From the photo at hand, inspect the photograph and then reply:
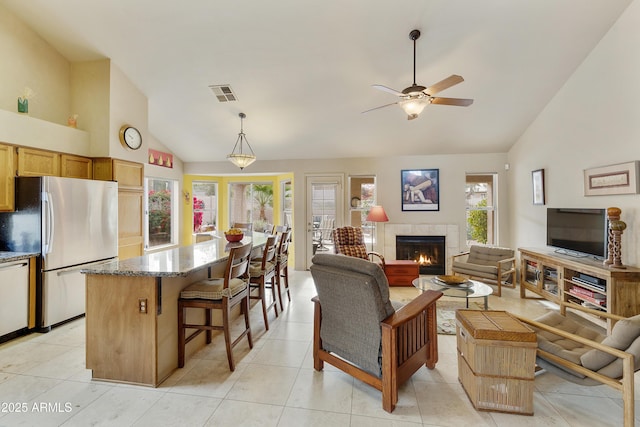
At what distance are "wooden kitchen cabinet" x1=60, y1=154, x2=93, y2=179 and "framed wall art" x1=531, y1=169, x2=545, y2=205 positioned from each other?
6.47 metres

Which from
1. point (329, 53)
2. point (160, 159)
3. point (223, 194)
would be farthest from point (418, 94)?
point (223, 194)

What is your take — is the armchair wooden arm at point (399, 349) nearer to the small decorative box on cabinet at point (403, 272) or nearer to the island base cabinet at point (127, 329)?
the island base cabinet at point (127, 329)

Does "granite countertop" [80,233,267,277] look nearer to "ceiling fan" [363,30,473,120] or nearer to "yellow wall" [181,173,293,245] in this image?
"ceiling fan" [363,30,473,120]

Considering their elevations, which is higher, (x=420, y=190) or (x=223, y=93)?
(x=223, y=93)

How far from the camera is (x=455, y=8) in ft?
9.82

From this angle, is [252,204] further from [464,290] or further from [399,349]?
[399,349]

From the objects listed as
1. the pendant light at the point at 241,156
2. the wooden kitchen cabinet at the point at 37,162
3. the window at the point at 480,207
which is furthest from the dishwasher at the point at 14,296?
the window at the point at 480,207

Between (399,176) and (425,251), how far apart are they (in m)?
1.59

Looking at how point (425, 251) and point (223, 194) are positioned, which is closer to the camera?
point (425, 251)

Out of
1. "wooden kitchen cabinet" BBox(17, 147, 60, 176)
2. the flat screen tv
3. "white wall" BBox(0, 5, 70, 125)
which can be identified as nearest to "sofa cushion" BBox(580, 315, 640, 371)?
the flat screen tv

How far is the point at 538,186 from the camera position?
15.2 ft

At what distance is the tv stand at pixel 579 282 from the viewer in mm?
2936

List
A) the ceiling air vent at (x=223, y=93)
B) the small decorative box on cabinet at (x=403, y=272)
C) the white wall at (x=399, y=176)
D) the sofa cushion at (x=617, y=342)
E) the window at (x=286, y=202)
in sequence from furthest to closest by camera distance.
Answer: the window at (x=286, y=202), the white wall at (x=399, y=176), the small decorative box on cabinet at (x=403, y=272), the ceiling air vent at (x=223, y=93), the sofa cushion at (x=617, y=342)

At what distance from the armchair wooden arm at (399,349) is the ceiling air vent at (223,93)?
3347mm
